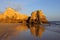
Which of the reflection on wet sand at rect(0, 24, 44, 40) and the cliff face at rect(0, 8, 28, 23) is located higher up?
the cliff face at rect(0, 8, 28, 23)

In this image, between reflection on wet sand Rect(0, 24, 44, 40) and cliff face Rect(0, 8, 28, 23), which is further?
cliff face Rect(0, 8, 28, 23)

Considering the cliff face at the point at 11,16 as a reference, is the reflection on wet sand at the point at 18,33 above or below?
below

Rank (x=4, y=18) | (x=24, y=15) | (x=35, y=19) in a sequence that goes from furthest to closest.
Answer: (x=4, y=18) → (x=24, y=15) → (x=35, y=19)

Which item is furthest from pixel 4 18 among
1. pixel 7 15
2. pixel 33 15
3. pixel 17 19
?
pixel 33 15

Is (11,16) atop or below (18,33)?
atop

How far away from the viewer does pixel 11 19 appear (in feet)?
404

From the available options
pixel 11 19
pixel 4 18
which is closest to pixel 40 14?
pixel 11 19

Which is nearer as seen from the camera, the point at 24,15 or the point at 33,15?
the point at 33,15

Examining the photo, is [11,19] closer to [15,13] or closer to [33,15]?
[15,13]

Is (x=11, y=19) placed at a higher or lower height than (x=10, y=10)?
lower

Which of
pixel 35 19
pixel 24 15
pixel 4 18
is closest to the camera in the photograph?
pixel 35 19

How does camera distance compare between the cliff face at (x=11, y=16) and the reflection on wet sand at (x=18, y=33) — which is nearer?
the reflection on wet sand at (x=18, y=33)

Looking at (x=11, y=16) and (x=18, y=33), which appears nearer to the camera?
(x=18, y=33)

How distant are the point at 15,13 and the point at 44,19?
42.6m
